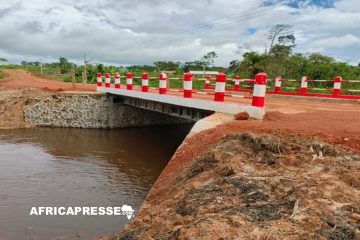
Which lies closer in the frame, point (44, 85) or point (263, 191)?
point (263, 191)

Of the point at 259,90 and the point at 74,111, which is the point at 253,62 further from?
the point at 259,90

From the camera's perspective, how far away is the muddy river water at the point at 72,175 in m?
7.02

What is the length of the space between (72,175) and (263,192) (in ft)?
28.1

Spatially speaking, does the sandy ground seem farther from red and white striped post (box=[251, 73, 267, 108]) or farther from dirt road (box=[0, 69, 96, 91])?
dirt road (box=[0, 69, 96, 91])

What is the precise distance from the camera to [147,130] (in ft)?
68.7

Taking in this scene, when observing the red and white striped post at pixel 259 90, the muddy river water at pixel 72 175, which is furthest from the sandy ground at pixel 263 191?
the muddy river water at pixel 72 175

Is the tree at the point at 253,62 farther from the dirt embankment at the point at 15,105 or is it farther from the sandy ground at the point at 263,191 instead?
the sandy ground at the point at 263,191

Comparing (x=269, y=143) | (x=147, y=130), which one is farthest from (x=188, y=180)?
(x=147, y=130)

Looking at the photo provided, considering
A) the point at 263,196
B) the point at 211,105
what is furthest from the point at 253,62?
the point at 263,196

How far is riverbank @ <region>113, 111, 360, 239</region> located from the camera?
8.84 feet

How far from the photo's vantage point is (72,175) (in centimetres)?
1083

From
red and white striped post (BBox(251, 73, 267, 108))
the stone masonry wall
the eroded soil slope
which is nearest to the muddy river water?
the stone masonry wall

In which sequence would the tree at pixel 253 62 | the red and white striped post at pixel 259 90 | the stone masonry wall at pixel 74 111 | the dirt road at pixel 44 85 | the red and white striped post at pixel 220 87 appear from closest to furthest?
the red and white striped post at pixel 259 90, the red and white striped post at pixel 220 87, the stone masonry wall at pixel 74 111, the dirt road at pixel 44 85, the tree at pixel 253 62

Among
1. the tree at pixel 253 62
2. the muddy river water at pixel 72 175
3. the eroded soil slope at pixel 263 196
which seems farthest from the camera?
the tree at pixel 253 62
